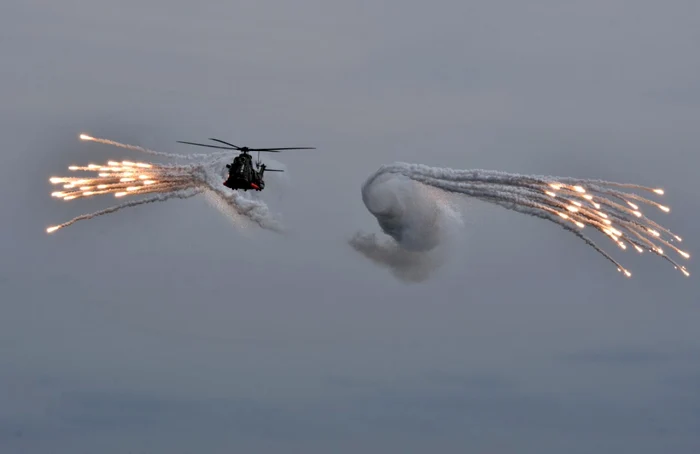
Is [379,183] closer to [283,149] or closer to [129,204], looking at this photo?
[283,149]

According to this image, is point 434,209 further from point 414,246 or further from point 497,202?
point 497,202

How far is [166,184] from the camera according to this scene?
434 ft

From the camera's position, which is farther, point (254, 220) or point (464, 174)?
point (254, 220)

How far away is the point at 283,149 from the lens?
12975 centimetres

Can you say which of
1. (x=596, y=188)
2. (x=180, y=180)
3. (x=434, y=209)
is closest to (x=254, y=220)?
(x=180, y=180)

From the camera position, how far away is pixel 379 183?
13375 cm

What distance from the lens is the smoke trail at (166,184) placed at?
4938 inches

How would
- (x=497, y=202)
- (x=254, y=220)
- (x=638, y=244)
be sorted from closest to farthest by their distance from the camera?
1. (x=638, y=244)
2. (x=497, y=202)
3. (x=254, y=220)

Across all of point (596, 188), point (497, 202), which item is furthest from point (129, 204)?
point (596, 188)

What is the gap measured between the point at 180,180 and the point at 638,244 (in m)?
42.2

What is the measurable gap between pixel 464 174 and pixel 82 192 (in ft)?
109

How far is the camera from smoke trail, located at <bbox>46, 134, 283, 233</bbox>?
125438 mm

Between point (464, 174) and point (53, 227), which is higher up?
point (464, 174)

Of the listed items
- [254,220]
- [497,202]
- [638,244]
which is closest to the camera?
[638,244]
